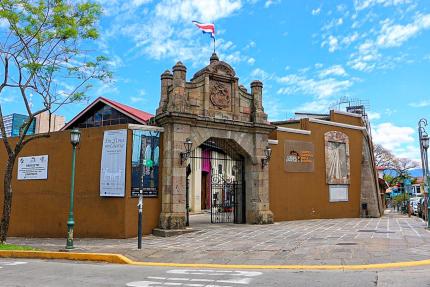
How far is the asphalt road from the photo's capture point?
790 centimetres

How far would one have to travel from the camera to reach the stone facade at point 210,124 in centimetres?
1702

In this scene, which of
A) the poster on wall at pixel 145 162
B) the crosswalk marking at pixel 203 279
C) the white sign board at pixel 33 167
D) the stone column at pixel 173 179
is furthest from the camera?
the white sign board at pixel 33 167

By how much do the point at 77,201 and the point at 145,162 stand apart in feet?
11.1

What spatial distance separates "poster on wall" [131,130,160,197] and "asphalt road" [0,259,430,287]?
6.41 meters

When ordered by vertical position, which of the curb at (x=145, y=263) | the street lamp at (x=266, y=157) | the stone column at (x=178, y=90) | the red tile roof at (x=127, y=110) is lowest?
the curb at (x=145, y=263)

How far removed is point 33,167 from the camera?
19.0m

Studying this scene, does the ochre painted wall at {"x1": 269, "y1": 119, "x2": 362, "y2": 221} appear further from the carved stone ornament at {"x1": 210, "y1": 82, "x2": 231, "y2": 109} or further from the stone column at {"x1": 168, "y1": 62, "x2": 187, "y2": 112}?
the stone column at {"x1": 168, "y1": 62, "x2": 187, "y2": 112}

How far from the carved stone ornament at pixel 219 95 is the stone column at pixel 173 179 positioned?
2220 millimetres

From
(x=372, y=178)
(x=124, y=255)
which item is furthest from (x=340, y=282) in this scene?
(x=372, y=178)

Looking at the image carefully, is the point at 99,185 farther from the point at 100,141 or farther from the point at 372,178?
the point at 372,178

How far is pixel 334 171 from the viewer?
24422 mm

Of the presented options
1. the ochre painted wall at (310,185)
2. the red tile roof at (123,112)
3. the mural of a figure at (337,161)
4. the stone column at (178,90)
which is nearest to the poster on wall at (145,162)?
the stone column at (178,90)

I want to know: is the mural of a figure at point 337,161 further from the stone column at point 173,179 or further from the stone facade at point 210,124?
the stone column at point 173,179

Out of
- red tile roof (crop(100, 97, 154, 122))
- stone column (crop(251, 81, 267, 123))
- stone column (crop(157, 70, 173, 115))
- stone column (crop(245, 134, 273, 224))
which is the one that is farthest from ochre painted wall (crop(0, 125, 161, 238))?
red tile roof (crop(100, 97, 154, 122))
